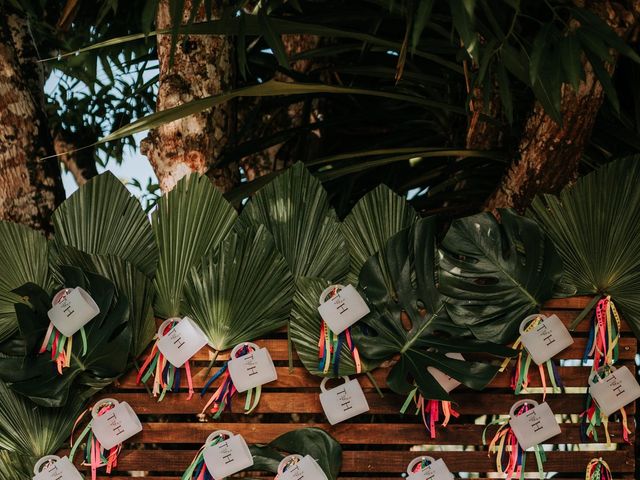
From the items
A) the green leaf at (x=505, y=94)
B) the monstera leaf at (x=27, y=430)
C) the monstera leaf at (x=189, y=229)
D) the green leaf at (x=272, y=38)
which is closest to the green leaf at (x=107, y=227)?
the monstera leaf at (x=189, y=229)

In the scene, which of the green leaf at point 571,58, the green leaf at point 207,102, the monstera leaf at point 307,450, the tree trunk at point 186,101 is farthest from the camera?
the tree trunk at point 186,101

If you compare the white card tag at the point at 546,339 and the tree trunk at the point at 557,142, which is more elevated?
the tree trunk at the point at 557,142

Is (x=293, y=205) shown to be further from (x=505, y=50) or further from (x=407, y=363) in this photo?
(x=505, y=50)

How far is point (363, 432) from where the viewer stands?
4.33 ft

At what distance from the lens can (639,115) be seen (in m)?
1.67

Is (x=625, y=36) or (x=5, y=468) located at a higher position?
(x=625, y=36)

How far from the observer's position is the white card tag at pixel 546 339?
1288mm

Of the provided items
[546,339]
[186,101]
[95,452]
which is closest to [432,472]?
[546,339]

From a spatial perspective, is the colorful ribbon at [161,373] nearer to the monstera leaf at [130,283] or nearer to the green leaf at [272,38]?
the monstera leaf at [130,283]

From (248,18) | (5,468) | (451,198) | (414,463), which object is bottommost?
(414,463)

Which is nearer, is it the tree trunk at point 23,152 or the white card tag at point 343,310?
the white card tag at point 343,310

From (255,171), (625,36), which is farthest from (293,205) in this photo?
(255,171)

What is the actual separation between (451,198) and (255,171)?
28.0 inches

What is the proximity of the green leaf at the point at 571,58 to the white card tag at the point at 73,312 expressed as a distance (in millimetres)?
829
